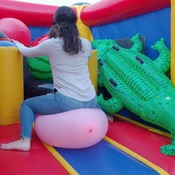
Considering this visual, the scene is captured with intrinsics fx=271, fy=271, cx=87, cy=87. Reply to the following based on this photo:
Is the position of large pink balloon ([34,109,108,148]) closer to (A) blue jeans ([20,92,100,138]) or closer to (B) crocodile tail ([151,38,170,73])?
(A) blue jeans ([20,92,100,138])

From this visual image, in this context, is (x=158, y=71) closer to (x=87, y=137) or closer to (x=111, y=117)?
(x=111, y=117)

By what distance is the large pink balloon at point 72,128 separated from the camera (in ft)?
4.76

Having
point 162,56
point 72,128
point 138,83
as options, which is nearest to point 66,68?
point 72,128

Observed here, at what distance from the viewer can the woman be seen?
153 centimetres

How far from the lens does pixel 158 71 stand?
1.90 m

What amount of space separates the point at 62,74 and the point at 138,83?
1.86 feet

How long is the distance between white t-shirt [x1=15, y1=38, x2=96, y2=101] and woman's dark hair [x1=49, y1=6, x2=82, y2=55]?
0.04 m

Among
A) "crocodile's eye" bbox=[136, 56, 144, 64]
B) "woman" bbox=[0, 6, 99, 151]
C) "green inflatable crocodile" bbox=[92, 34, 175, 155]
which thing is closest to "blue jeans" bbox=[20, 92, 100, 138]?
"woman" bbox=[0, 6, 99, 151]

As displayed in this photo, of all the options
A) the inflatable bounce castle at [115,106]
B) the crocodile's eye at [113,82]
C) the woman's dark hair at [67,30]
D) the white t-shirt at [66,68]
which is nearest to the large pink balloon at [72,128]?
the inflatable bounce castle at [115,106]

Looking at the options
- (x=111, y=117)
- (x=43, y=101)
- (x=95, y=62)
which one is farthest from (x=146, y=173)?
(x=95, y=62)

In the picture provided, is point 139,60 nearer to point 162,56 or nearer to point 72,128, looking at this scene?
point 162,56

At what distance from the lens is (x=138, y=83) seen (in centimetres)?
185

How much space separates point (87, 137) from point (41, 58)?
3.01ft

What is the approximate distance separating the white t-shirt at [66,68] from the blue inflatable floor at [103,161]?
31 cm
